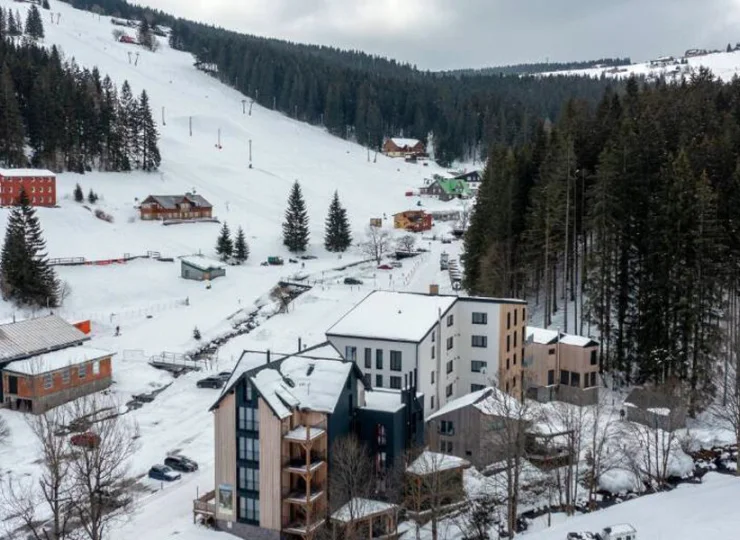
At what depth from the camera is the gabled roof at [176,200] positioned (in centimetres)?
8162

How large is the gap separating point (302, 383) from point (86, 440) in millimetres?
8213

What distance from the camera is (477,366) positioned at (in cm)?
4006

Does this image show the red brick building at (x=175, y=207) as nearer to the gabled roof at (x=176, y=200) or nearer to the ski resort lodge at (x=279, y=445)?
the gabled roof at (x=176, y=200)

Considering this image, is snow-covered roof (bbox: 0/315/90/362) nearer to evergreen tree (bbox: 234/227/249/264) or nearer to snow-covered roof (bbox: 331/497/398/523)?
snow-covered roof (bbox: 331/497/398/523)

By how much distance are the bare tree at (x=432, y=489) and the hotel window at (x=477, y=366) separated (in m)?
10.3

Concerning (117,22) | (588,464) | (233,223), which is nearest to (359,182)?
(233,223)

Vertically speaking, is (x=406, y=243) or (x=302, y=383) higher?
(x=406, y=243)

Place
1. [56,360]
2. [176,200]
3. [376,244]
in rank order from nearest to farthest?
[56,360] < [376,244] < [176,200]

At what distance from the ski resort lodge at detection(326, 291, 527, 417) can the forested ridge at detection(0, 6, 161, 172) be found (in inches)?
2396

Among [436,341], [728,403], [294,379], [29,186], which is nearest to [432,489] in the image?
[294,379]

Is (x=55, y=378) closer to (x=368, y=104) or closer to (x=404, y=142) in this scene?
(x=404, y=142)

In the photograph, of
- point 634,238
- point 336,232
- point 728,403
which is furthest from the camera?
point 336,232

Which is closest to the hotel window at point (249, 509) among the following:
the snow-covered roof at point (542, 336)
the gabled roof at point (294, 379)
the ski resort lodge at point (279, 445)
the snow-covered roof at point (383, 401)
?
the ski resort lodge at point (279, 445)

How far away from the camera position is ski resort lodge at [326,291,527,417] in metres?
36.5
